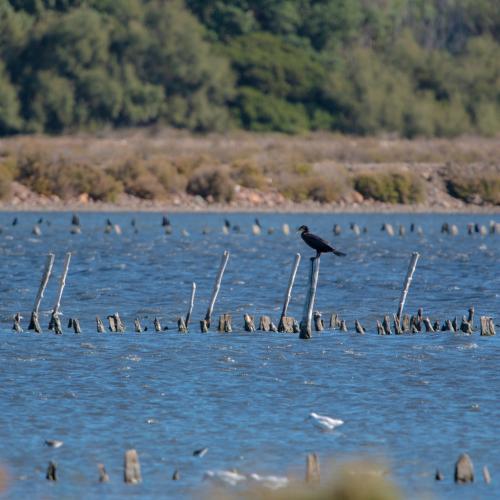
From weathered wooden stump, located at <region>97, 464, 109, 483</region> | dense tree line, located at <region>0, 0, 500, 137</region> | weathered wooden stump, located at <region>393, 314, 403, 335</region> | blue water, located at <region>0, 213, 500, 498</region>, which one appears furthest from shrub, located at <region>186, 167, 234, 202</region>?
weathered wooden stump, located at <region>97, 464, 109, 483</region>

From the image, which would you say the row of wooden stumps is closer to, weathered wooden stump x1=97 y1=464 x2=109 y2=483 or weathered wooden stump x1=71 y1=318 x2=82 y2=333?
weathered wooden stump x1=97 y1=464 x2=109 y2=483

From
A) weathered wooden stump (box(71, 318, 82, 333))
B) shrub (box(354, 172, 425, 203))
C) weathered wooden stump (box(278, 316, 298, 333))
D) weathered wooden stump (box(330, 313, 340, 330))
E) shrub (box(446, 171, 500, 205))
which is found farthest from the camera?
shrub (box(446, 171, 500, 205))

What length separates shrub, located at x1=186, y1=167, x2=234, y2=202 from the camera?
6303 cm

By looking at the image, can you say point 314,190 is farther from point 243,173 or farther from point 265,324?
point 265,324

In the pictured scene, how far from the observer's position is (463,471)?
1373 centimetres

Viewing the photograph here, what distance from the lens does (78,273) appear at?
35656 mm

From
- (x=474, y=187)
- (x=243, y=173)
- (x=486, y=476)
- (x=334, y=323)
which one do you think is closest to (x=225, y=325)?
(x=334, y=323)

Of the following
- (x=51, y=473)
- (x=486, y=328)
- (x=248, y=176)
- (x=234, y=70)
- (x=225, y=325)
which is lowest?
(x=248, y=176)

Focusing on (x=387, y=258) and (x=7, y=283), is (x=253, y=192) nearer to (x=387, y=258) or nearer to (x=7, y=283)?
(x=387, y=258)

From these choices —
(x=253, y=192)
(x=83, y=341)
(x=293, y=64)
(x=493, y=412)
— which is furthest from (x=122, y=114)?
(x=493, y=412)

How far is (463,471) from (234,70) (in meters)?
74.5

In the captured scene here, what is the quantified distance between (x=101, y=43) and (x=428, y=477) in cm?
6713

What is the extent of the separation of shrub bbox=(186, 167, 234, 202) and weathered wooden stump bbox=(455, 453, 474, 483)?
4931cm

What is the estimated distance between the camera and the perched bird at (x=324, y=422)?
16.0 metres
